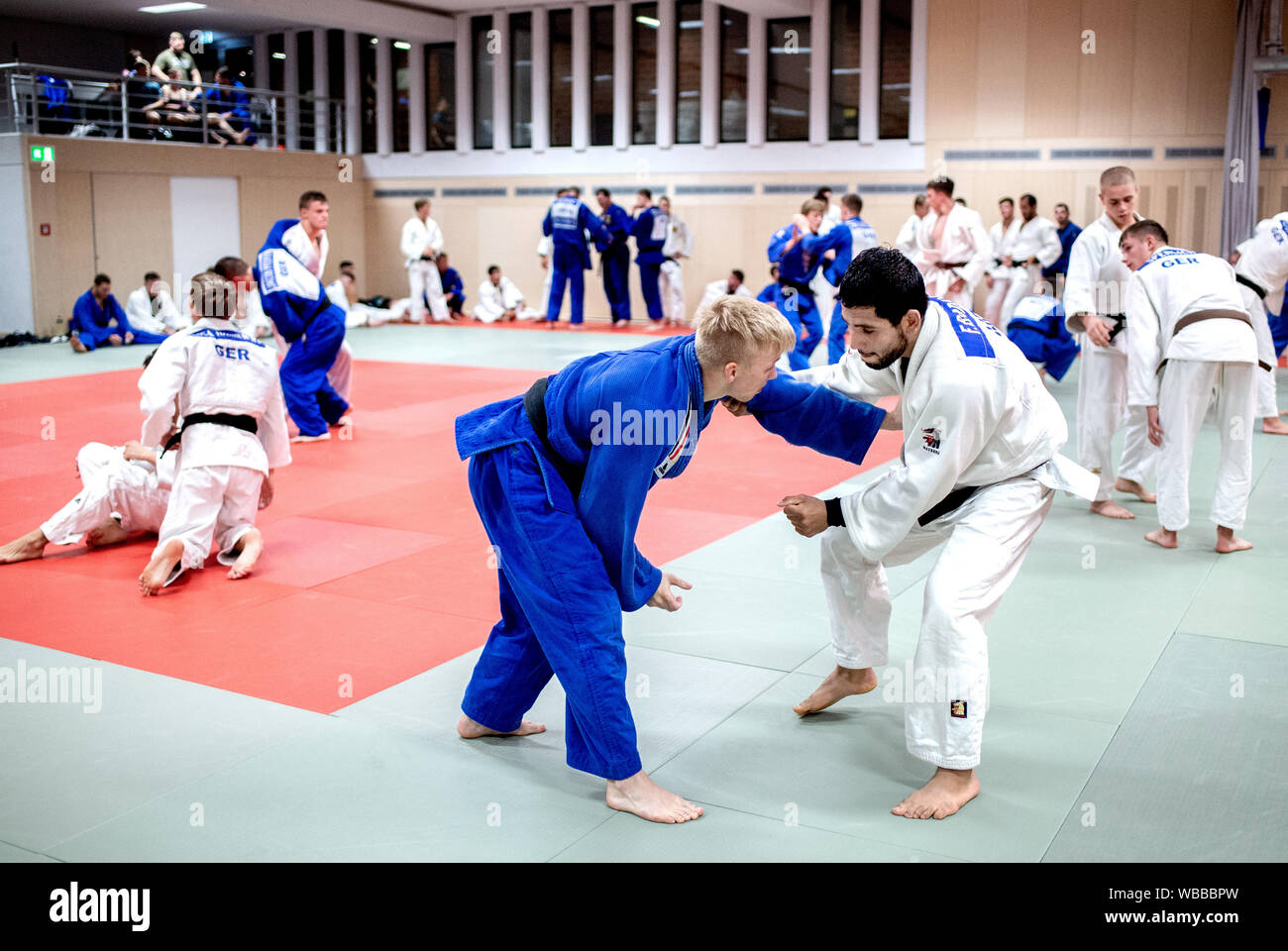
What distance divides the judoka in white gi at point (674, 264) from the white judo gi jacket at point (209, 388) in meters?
12.7

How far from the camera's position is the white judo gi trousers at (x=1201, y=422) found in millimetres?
5512

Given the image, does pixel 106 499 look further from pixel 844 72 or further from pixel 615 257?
pixel 844 72

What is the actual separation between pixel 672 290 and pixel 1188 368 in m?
13.0

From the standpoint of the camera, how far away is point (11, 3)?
59.7 ft

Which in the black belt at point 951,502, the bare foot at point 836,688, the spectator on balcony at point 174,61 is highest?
the spectator on balcony at point 174,61

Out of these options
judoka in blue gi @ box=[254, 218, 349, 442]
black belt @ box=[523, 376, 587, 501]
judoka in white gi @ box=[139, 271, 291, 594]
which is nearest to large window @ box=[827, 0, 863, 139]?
judoka in blue gi @ box=[254, 218, 349, 442]

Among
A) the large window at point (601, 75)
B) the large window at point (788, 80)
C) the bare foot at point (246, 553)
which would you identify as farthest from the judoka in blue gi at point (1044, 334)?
the large window at point (601, 75)

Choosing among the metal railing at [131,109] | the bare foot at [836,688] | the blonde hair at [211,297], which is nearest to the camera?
the bare foot at [836,688]

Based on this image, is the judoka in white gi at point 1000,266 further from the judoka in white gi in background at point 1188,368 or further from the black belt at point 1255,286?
the judoka in white gi in background at point 1188,368

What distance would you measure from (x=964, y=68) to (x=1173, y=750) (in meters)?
14.8

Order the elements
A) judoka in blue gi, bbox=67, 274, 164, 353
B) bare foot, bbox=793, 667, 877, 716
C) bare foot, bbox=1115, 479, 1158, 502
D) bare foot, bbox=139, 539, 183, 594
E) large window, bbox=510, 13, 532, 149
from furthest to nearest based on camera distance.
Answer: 1. large window, bbox=510, 13, 532, 149
2. judoka in blue gi, bbox=67, 274, 164, 353
3. bare foot, bbox=1115, 479, 1158, 502
4. bare foot, bbox=139, 539, 183, 594
5. bare foot, bbox=793, 667, 877, 716

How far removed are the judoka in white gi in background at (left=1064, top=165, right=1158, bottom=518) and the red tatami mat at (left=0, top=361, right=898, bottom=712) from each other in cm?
154

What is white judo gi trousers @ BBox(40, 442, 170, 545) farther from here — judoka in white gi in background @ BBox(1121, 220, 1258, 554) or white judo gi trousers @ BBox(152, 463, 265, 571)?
judoka in white gi in background @ BBox(1121, 220, 1258, 554)

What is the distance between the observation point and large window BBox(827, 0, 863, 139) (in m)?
17.3
